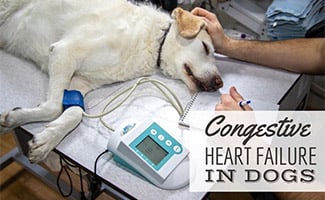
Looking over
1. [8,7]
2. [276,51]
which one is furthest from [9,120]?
[276,51]

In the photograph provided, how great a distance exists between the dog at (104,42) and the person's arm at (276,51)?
2.5 inches

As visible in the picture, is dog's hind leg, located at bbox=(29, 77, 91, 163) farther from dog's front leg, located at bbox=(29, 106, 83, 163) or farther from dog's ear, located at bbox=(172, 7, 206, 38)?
dog's ear, located at bbox=(172, 7, 206, 38)

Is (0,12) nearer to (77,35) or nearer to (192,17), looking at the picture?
(77,35)

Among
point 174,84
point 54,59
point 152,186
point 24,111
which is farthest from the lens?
point 174,84

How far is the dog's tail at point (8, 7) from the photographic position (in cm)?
149

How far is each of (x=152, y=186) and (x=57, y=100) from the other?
1.39ft

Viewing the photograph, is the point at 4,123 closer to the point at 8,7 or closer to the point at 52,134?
the point at 52,134

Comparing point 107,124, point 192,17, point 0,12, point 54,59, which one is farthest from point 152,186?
point 0,12

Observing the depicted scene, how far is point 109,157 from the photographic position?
1041mm

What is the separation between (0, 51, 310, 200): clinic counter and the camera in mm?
977

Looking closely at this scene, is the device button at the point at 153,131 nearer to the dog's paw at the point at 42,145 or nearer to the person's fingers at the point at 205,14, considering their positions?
the dog's paw at the point at 42,145

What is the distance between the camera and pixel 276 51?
1.42 metres

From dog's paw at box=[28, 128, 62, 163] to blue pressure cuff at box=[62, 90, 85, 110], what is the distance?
5.3 inches

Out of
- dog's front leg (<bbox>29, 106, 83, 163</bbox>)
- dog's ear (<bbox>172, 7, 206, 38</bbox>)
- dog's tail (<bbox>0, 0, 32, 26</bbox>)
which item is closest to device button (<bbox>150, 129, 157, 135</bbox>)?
dog's front leg (<bbox>29, 106, 83, 163</bbox>)
